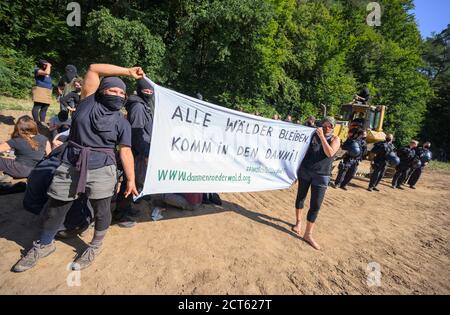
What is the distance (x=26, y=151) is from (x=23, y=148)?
0.21 ft

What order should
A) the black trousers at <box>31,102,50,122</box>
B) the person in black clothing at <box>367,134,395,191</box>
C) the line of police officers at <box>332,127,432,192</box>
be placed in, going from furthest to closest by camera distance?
the person in black clothing at <box>367,134,395,191</box> → the line of police officers at <box>332,127,432,192</box> → the black trousers at <box>31,102,50,122</box>

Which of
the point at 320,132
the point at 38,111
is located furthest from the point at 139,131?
the point at 38,111

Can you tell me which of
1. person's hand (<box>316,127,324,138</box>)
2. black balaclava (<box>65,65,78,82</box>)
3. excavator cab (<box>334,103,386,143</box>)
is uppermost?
excavator cab (<box>334,103,386,143</box>)

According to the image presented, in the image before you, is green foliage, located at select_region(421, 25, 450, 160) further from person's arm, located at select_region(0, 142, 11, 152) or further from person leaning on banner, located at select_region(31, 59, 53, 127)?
person's arm, located at select_region(0, 142, 11, 152)

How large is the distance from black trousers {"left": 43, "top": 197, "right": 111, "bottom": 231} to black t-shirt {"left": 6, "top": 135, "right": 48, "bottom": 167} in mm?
1954

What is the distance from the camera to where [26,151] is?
4.39m

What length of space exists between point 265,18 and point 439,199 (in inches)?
459

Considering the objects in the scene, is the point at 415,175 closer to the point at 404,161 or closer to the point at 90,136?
the point at 404,161

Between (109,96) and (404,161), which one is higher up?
(109,96)

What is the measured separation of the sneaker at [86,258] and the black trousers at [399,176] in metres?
10.2

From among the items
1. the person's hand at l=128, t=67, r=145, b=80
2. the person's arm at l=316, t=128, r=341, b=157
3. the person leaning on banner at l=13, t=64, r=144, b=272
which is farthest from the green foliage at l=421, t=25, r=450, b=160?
the person leaning on banner at l=13, t=64, r=144, b=272

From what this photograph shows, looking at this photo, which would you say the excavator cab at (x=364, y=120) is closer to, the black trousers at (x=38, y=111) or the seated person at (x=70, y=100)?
the seated person at (x=70, y=100)

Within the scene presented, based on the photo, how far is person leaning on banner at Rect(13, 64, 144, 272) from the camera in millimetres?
2789

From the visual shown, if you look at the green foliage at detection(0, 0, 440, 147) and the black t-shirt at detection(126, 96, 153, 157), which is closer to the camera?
the black t-shirt at detection(126, 96, 153, 157)
